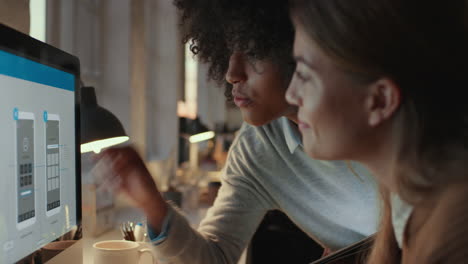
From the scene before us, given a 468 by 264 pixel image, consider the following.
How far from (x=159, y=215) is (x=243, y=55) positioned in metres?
0.39

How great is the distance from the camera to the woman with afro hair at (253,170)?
3.32 ft

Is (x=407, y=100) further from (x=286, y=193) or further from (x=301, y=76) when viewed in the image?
(x=286, y=193)

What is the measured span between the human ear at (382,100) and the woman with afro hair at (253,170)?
36cm

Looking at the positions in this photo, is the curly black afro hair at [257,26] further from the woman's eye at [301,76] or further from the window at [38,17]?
the window at [38,17]

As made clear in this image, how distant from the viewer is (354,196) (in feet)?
4.23

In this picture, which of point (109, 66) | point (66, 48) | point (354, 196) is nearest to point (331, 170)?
point (354, 196)

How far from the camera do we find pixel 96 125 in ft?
3.54

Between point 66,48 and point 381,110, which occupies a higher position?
point 66,48

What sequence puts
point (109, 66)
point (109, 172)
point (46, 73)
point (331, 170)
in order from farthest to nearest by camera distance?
point (109, 66), point (331, 170), point (109, 172), point (46, 73)

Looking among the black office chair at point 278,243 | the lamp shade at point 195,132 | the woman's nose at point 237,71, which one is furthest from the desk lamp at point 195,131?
the woman's nose at point 237,71

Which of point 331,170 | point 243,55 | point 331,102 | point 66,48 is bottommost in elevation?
point 331,170

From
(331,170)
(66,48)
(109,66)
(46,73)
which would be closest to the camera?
(46,73)

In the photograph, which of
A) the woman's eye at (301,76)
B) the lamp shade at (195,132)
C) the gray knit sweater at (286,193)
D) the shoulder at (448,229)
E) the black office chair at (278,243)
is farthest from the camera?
the lamp shade at (195,132)

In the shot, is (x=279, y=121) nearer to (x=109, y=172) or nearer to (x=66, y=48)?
(x=109, y=172)
